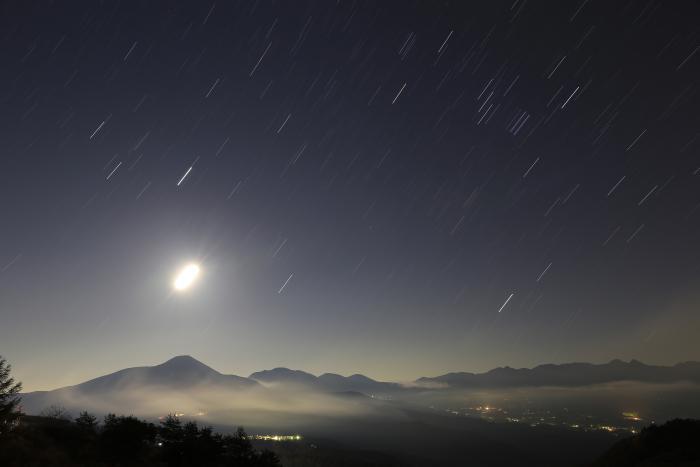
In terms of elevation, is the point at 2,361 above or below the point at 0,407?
above

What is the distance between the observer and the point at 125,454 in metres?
44.0

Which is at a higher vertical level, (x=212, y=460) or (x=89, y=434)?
(x=89, y=434)

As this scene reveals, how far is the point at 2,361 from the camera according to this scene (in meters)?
36.0

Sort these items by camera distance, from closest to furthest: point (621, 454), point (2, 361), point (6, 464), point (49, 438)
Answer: point (6, 464)
point (2, 361)
point (49, 438)
point (621, 454)

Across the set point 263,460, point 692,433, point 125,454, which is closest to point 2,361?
point 125,454

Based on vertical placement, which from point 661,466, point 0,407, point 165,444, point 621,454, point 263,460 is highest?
point 0,407

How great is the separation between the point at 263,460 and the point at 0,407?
31208 mm

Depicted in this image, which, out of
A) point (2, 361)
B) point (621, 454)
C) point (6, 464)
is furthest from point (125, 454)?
point (621, 454)

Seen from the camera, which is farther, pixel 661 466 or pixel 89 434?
pixel 661 466

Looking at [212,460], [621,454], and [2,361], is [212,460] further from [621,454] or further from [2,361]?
[621,454]

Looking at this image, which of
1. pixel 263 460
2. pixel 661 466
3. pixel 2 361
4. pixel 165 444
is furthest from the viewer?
pixel 661 466

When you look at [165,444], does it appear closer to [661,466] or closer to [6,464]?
[6,464]

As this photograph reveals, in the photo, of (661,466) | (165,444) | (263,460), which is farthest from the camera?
(661,466)

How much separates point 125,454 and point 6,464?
12.9m
